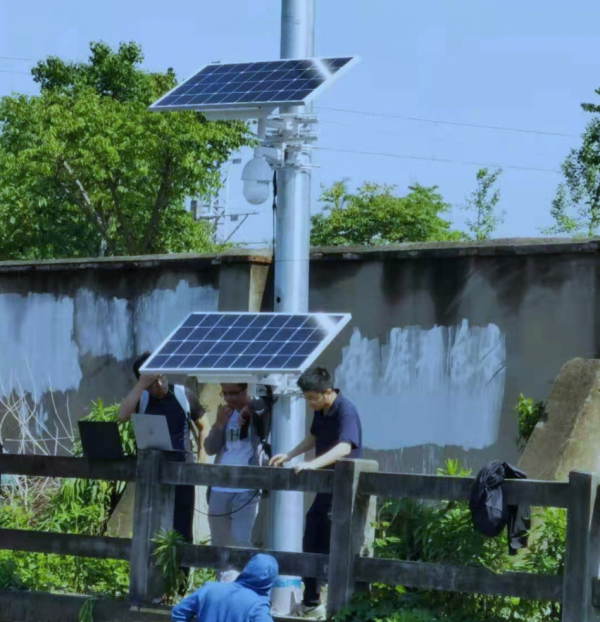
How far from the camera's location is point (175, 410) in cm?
970

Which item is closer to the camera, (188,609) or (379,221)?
(188,609)

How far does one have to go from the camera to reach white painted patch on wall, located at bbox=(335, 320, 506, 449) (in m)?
11.0

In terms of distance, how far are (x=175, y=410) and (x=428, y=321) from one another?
2.78 m

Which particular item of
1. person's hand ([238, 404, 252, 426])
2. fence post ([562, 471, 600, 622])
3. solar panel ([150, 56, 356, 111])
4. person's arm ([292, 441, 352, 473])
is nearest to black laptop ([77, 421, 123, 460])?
person's hand ([238, 404, 252, 426])

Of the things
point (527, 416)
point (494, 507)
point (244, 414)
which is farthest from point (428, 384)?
point (494, 507)

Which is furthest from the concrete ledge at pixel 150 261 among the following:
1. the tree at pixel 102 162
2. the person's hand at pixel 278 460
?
the tree at pixel 102 162

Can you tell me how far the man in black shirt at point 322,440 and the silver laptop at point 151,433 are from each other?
2.54 ft

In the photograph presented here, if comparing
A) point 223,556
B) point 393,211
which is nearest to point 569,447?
point 223,556

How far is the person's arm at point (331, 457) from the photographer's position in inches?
323

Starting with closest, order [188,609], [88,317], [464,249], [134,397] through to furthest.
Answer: [188,609]
[134,397]
[464,249]
[88,317]

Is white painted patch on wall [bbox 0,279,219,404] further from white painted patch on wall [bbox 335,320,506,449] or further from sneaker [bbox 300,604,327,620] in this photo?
sneaker [bbox 300,604,327,620]

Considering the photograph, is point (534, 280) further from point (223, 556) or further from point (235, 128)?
point (235, 128)

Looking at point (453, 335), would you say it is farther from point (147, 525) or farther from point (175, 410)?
point (147, 525)

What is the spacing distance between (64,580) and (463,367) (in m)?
3.90
